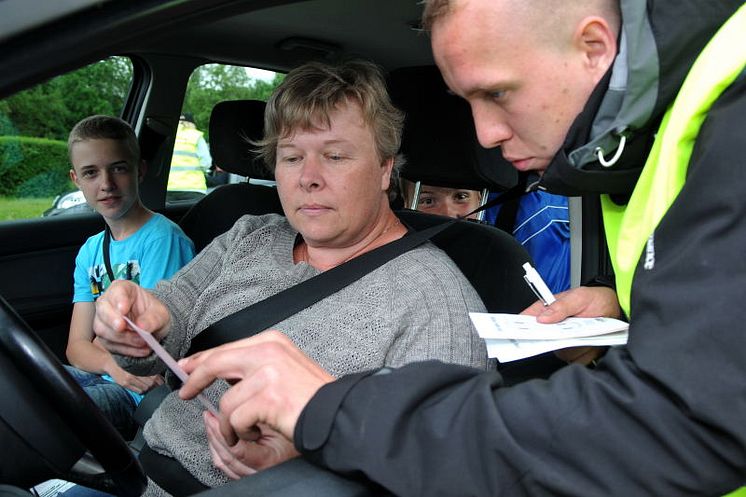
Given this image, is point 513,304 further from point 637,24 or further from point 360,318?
point 637,24

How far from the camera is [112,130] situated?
3.21 meters

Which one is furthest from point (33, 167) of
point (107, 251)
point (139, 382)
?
point (139, 382)

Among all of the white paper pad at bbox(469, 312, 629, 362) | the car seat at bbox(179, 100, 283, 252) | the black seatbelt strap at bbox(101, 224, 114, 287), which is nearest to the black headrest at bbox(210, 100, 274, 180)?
the car seat at bbox(179, 100, 283, 252)

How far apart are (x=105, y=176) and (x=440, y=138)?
1.57 m

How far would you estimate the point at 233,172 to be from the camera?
330cm

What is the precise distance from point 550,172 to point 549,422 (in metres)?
0.47

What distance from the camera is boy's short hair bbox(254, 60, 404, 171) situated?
80.4 inches

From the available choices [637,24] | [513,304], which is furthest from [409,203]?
[637,24]

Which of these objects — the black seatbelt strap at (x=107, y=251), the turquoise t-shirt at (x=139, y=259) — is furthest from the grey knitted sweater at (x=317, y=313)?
the black seatbelt strap at (x=107, y=251)

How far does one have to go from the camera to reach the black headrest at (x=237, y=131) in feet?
10.5

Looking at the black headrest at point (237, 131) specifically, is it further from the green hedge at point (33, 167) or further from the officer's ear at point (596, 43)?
the officer's ear at point (596, 43)

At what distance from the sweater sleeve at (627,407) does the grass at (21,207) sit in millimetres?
2796

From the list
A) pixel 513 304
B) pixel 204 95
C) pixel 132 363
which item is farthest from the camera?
pixel 204 95

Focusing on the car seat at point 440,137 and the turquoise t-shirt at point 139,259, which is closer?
the car seat at point 440,137
